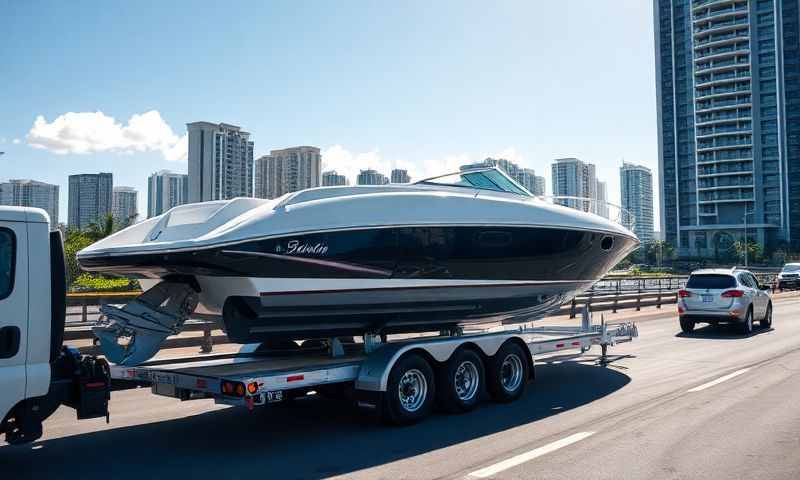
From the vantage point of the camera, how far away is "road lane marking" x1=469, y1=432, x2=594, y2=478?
5.88m

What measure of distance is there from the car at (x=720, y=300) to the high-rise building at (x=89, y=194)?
114m

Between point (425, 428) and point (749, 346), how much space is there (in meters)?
10.4

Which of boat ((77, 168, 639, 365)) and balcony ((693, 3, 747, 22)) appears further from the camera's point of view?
balcony ((693, 3, 747, 22))

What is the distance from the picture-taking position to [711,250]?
11712 cm

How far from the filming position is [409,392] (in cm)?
798

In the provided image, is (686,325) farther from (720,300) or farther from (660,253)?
(660,253)

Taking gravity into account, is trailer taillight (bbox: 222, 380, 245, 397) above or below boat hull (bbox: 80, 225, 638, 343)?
below

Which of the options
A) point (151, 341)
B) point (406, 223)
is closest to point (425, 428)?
point (406, 223)

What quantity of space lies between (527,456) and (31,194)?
11545cm

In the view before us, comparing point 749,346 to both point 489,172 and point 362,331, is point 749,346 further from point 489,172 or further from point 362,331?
point 362,331

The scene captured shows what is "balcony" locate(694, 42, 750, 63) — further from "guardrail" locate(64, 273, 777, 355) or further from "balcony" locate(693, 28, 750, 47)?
"guardrail" locate(64, 273, 777, 355)

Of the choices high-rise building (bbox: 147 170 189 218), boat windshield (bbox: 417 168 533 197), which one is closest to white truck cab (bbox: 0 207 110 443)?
boat windshield (bbox: 417 168 533 197)

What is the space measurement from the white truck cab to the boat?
151 centimetres

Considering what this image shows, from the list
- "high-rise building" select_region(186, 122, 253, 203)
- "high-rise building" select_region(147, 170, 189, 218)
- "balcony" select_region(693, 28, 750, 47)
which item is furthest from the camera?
"balcony" select_region(693, 28, 750, 47)
